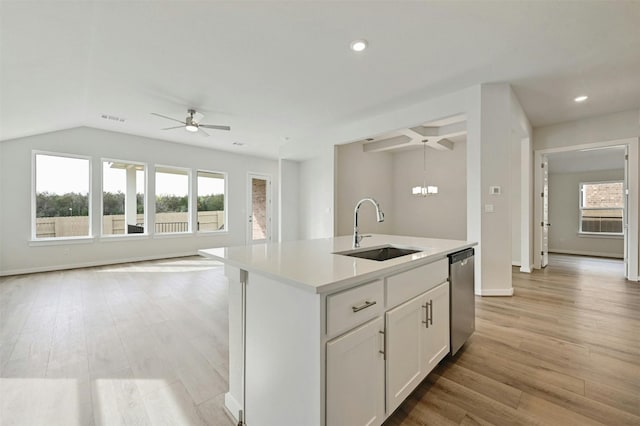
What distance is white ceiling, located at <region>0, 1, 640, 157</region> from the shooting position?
90.2 inches

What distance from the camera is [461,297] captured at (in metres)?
2.11

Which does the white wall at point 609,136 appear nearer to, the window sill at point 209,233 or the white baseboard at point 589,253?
the white baseboard at point 589,253

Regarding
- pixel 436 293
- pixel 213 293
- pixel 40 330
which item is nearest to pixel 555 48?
pixel 436 293

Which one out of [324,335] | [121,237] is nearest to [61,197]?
[121,237]

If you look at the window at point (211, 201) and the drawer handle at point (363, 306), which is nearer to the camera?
the drawer handle at point (363, 306)

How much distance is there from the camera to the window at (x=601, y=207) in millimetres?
Answer: 6828

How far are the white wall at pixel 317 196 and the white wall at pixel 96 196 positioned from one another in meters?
2.24

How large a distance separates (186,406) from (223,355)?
22.1 inches

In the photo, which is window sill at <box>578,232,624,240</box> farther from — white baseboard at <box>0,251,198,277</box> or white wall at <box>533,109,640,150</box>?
white baseboard at <box>0,251,198,277</box>

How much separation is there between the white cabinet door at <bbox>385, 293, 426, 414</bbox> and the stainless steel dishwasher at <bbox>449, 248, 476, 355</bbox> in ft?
1.57

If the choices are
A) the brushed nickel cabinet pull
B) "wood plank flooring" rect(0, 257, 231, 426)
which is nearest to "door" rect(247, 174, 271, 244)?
"wood plank flooring" rect(0, 257, 231, 426)

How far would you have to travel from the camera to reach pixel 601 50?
2.91 m

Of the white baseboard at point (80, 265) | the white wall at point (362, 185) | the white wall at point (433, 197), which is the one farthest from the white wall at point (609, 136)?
the white baseboard at point (80, 265)

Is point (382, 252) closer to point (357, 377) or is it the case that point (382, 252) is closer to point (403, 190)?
point (357, 377)
